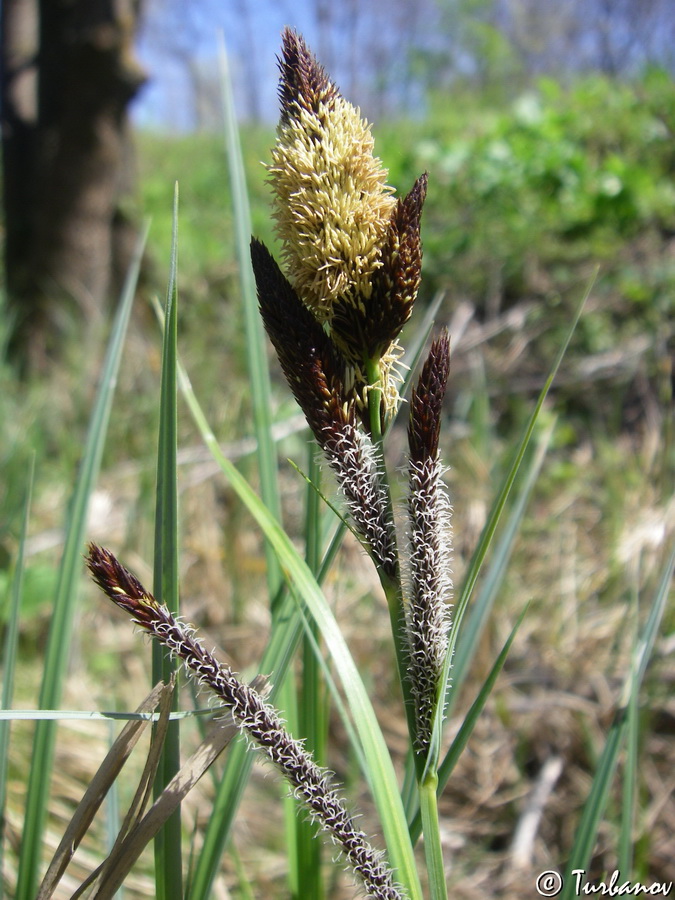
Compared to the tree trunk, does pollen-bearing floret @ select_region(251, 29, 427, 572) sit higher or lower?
lower

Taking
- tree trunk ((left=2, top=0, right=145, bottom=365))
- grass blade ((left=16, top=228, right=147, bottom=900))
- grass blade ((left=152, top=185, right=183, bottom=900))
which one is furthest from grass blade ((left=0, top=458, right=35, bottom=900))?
tree trunk ((left=2, top=0, right=145, bottom=365))

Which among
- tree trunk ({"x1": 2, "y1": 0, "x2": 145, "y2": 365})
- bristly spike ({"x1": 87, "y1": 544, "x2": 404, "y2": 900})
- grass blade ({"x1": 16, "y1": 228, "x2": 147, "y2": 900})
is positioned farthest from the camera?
tree trunk ({"x1": 2, "y1": 0, "x2": 145, "y2": 365})

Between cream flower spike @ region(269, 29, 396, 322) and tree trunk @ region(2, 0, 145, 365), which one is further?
tree trunk @ region(2, 0, 145, 365)

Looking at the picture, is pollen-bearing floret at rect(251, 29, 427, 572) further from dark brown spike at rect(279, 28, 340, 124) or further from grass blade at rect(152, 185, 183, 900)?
grass blade at rect(152, 185, 183, 900)

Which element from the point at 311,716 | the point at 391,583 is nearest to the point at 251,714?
the point at 391,583

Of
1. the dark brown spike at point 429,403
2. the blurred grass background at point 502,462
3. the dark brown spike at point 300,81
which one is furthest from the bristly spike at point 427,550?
the blurred grass background at point 502,462

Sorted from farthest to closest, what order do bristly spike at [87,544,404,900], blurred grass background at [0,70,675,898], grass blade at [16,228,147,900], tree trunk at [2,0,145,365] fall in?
tree trunk at [2,0,145,365], blurred grass background at [0,70,675,898], grass blade at [16,228,147,900], bristly spike at [87,544,404,900]

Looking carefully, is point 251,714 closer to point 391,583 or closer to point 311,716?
point 391,583
